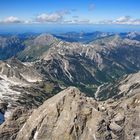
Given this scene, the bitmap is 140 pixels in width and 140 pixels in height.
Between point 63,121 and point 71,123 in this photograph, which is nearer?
point 71,123

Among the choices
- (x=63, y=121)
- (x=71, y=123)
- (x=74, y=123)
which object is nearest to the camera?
(x=71, y=123)

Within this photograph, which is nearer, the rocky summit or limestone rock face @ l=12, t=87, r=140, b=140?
limestone rock face @ l=12, t=87, r=140, b=140

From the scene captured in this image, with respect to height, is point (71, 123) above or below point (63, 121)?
below

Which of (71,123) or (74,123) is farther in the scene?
(74,123)

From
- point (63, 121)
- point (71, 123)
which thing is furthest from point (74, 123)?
point (63, 121)

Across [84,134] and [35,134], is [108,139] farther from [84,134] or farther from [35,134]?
[35,134]

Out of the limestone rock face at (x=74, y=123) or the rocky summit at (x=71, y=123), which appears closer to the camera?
the limestone rock face at (x=74, y=123)

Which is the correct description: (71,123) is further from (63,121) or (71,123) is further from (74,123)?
(63,121)

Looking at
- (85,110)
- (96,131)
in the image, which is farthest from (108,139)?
(85,110)

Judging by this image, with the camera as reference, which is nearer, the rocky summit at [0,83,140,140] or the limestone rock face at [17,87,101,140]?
the limestone rock face at [17,87,101,140]

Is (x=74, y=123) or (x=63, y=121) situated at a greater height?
(x=63, y=121)

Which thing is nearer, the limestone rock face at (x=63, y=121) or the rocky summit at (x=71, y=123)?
→ the limestone rock face at (x=63, y=121)

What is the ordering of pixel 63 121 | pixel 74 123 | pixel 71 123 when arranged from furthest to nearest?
pixel 63 121, pixel 74 123, pixel 71 123
